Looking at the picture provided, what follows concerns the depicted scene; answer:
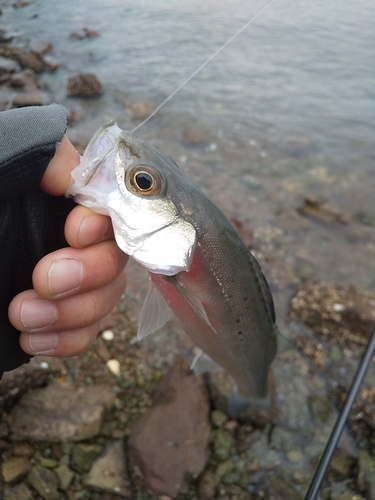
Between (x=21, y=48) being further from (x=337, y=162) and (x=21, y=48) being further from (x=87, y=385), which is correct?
(x=87, y=385)

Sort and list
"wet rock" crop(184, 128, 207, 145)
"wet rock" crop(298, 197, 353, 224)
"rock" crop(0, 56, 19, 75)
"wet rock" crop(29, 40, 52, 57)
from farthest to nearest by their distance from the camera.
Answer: "wet rock" crop(29, 40, 52, 57), "rock" crop(0, 56, 19, 75), "wet rock" crop(184, 128, 207, 145), "wet rock" crop(298, 197, 353, 224)

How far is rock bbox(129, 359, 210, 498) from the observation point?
2.93 metres

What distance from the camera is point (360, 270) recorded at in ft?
17.0

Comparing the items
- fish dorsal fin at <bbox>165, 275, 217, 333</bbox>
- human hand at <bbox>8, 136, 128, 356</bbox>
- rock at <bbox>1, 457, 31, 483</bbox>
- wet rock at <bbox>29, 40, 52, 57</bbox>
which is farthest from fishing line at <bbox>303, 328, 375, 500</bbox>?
wet rock at <bbox>29, 40, 52, 57</bbox>

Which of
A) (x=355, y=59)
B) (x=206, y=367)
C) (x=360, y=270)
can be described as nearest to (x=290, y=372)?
(x=206, y=367)

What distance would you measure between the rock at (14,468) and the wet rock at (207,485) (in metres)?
1.22

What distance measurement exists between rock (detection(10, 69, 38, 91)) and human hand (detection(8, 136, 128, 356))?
30.7 feet

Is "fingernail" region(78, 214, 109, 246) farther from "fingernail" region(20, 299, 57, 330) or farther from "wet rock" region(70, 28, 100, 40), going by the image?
"wet rock" region(70, 28, 100, 40)

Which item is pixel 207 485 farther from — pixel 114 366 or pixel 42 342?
pixel 42 342

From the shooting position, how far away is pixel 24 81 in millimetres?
10016

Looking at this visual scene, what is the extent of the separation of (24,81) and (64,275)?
9842 millimetres

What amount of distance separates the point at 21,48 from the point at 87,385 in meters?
12.4

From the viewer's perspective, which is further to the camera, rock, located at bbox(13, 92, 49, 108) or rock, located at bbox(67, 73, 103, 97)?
rock, located at bbox(67, 73, 103, 97)

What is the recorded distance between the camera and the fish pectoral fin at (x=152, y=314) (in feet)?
7.24
